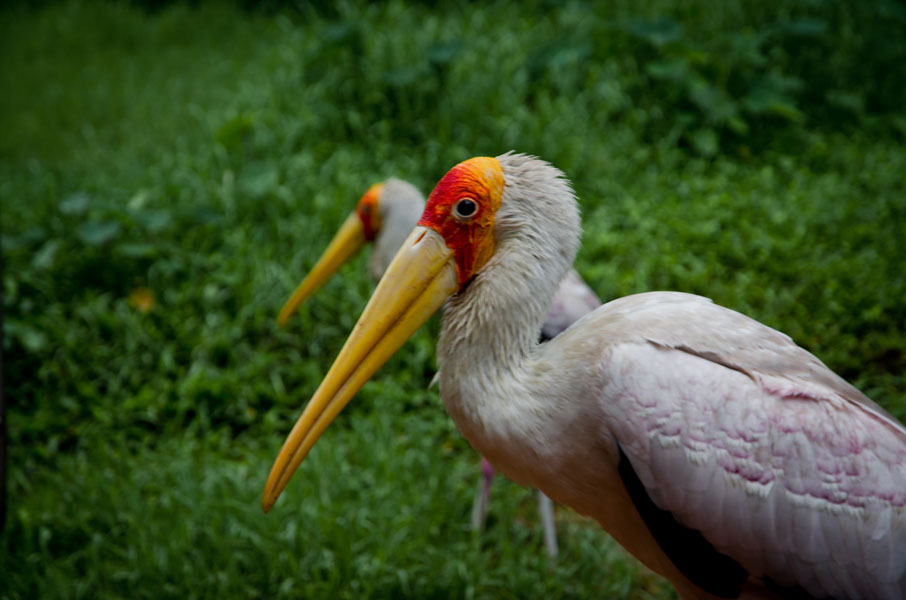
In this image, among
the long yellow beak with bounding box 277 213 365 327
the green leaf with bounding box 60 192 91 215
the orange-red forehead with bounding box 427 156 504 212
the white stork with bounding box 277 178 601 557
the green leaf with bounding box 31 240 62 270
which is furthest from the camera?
the green leaf with bounding box 60 192 91 215

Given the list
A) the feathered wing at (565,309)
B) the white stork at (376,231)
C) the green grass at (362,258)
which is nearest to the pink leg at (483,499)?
the green grass at (362,258)

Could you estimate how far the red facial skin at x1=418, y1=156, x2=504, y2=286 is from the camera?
6.74 ft

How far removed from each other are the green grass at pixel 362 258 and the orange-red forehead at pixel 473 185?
141 cm

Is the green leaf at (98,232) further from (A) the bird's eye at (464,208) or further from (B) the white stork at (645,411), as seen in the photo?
(A) the bird's eye at (464,208)

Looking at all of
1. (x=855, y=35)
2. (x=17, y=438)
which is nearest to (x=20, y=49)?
(x=17, y=438)

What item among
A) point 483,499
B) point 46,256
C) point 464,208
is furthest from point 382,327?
point 46,256

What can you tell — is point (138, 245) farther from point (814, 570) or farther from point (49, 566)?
point (814, 570)

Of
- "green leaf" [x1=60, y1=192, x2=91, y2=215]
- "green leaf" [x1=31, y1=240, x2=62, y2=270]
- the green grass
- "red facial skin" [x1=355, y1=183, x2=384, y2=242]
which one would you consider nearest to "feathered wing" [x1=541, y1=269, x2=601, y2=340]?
the green grass

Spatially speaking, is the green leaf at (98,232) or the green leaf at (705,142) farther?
the green leaf at (705,142)

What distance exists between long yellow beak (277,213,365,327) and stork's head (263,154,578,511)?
1832 mm

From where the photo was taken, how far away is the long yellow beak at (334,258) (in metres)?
3.90

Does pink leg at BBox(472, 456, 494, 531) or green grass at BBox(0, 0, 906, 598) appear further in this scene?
pink leg at BBox(472, 456, 494, 531)

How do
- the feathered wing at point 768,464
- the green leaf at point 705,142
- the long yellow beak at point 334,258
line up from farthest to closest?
the green leaf at point 705,142
the long yellow beak at point 334,258
the feathered wing at point 768,464

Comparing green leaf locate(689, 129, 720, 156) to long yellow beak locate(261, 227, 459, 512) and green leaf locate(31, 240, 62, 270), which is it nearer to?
long yellow beak locate(261, 227, 459, 512)
